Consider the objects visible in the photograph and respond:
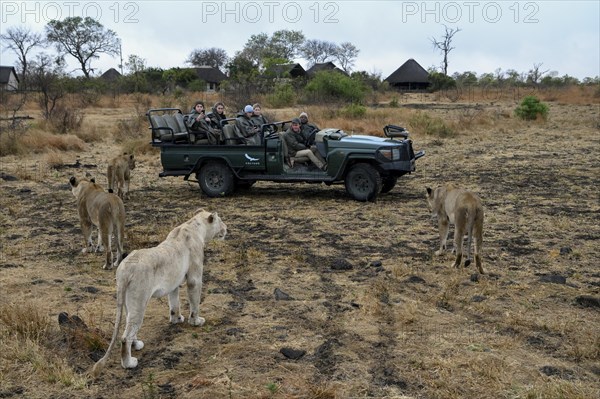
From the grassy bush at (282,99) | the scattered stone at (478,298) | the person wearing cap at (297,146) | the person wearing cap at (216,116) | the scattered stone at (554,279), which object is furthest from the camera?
the grassy bush at (282,99)

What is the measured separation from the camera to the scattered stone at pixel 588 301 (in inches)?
254

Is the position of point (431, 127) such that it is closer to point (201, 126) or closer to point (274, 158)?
point (274, 158)

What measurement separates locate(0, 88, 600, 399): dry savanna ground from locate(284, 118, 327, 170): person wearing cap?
0.81 meters

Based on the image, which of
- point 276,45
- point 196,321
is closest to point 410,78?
point 276,45

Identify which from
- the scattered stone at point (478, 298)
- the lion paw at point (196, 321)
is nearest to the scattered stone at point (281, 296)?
the lion paw at point (196, 321)

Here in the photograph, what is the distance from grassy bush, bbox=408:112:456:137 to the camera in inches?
870

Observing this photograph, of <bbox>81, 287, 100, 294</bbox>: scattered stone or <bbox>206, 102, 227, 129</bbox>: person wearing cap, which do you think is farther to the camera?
<bbox>206, 102, 227, 129</bbox>: person wearing cap

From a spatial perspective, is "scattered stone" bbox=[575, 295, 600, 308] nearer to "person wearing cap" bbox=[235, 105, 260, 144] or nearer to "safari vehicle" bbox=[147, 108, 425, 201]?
"safari vehicle" bbox=[147, 108, 425, 201]

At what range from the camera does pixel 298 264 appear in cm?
805

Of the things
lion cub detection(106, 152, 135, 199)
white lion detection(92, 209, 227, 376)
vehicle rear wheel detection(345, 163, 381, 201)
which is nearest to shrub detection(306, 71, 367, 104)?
lion cub detection(106, 152, 135, 199)

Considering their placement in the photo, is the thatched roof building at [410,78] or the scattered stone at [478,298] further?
the thatched roof building at [410,78]

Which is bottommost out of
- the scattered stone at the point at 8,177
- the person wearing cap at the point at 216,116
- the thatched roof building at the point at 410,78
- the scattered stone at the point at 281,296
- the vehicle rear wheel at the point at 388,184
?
the scattered stone at the point at 281,296

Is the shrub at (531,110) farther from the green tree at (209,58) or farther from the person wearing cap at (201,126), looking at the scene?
the green tree at (209,58)

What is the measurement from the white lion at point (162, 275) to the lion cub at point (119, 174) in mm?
6085
